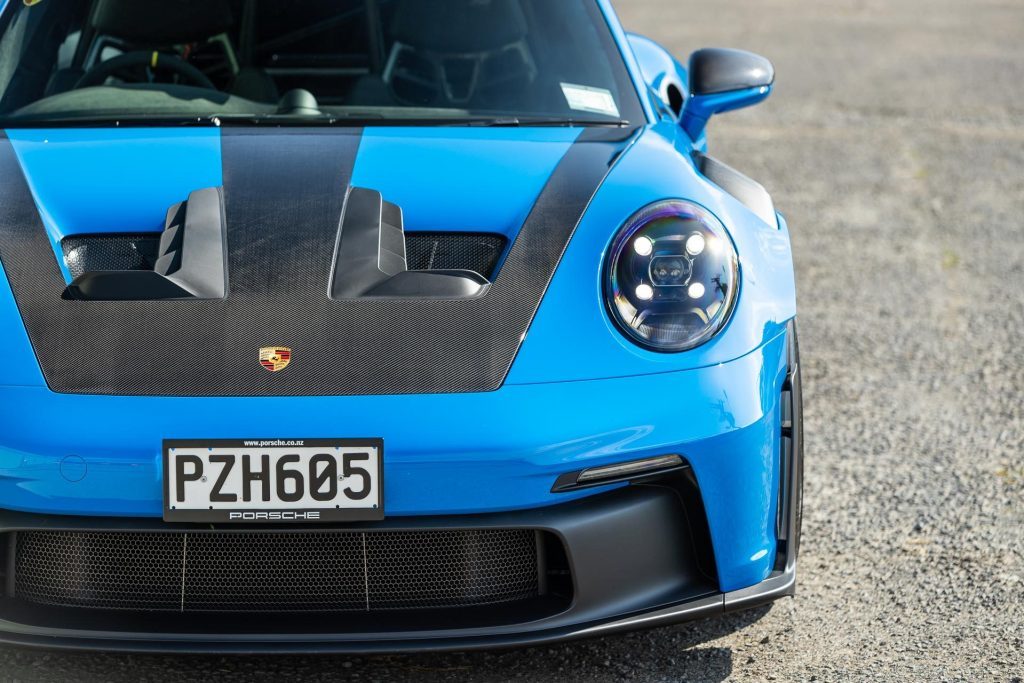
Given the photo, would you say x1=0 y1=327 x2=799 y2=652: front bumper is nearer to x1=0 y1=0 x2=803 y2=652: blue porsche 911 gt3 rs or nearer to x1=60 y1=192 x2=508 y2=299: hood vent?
x1=0 y1=0 x2=803 y2=652: blue porsche 911 gt3 rs

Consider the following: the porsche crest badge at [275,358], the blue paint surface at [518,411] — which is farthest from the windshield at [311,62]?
the porsche crest badge at [275,358]

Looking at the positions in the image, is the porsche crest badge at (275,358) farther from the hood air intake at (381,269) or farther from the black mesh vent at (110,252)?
the black mesh vent at (110,252)

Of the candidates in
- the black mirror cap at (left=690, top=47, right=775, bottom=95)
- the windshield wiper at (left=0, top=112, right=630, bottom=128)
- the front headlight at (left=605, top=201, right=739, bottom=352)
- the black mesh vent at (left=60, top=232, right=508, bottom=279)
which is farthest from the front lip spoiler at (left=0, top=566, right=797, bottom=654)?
the black mirror cap at (left=690, top=47, right=775, bottom=95)

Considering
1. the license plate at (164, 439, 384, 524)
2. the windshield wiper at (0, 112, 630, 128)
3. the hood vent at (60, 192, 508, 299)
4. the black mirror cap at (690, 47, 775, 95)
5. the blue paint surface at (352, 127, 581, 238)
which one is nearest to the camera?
the license plate at (164, 439, 384, 524)

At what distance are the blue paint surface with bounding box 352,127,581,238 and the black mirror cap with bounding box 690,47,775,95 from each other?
60cm

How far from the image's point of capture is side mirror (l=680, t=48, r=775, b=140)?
355 cm

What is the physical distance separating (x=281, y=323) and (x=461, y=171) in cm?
60

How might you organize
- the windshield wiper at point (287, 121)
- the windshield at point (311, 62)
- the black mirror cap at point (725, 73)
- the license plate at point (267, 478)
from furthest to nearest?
the black mirror cap at point (725, 73)
the windshield at point (311, 62)
the windshield wiper at point (287, 121)
the license plate at point (267, 478)

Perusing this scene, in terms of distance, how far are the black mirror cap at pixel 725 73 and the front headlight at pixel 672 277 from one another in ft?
3.26

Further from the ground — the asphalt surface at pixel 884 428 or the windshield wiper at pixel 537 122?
the windshield wiper at pixel 537 122

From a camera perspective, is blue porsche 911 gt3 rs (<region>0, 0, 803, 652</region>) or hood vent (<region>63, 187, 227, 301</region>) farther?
hood vent (<region>63, 187, 227, 301</region>)

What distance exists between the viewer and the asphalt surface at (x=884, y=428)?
2678 millimetres

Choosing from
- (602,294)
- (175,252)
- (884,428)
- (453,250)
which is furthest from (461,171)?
(884,428)

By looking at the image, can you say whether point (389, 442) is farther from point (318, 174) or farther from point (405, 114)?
point (405, 114)
